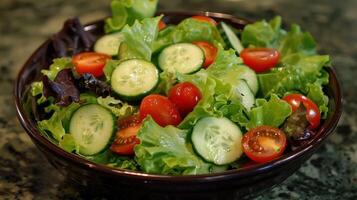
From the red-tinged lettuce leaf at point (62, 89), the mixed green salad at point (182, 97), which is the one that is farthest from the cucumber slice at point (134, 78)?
the red-tinged lettuce leaf at point (62, 89)

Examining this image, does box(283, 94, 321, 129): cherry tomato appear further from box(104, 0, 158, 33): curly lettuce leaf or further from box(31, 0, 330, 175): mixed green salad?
box(104, 0, 158, 33): curly lettuce leaf

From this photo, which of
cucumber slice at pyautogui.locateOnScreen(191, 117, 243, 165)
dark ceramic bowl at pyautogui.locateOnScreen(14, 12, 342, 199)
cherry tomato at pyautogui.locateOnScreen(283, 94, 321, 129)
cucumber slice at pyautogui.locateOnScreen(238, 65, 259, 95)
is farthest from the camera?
cucumber slice at pyautogui.locateOnScreen(238, 65, 259, 95)

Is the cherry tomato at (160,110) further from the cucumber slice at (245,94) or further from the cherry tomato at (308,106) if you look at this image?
the cherry tomato at (308,106)

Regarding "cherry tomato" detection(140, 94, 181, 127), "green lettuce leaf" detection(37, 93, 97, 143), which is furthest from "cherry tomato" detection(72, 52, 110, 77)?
"cherry tomato" detection(140, 94, 181, 127)

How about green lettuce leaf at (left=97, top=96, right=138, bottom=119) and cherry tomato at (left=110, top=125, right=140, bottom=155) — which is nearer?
cherry tomato at (left=110, top=125, right=140, bottom=155)

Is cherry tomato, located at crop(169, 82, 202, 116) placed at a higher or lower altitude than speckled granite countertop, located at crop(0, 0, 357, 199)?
→ higher

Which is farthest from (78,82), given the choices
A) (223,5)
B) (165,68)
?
(223,5)
